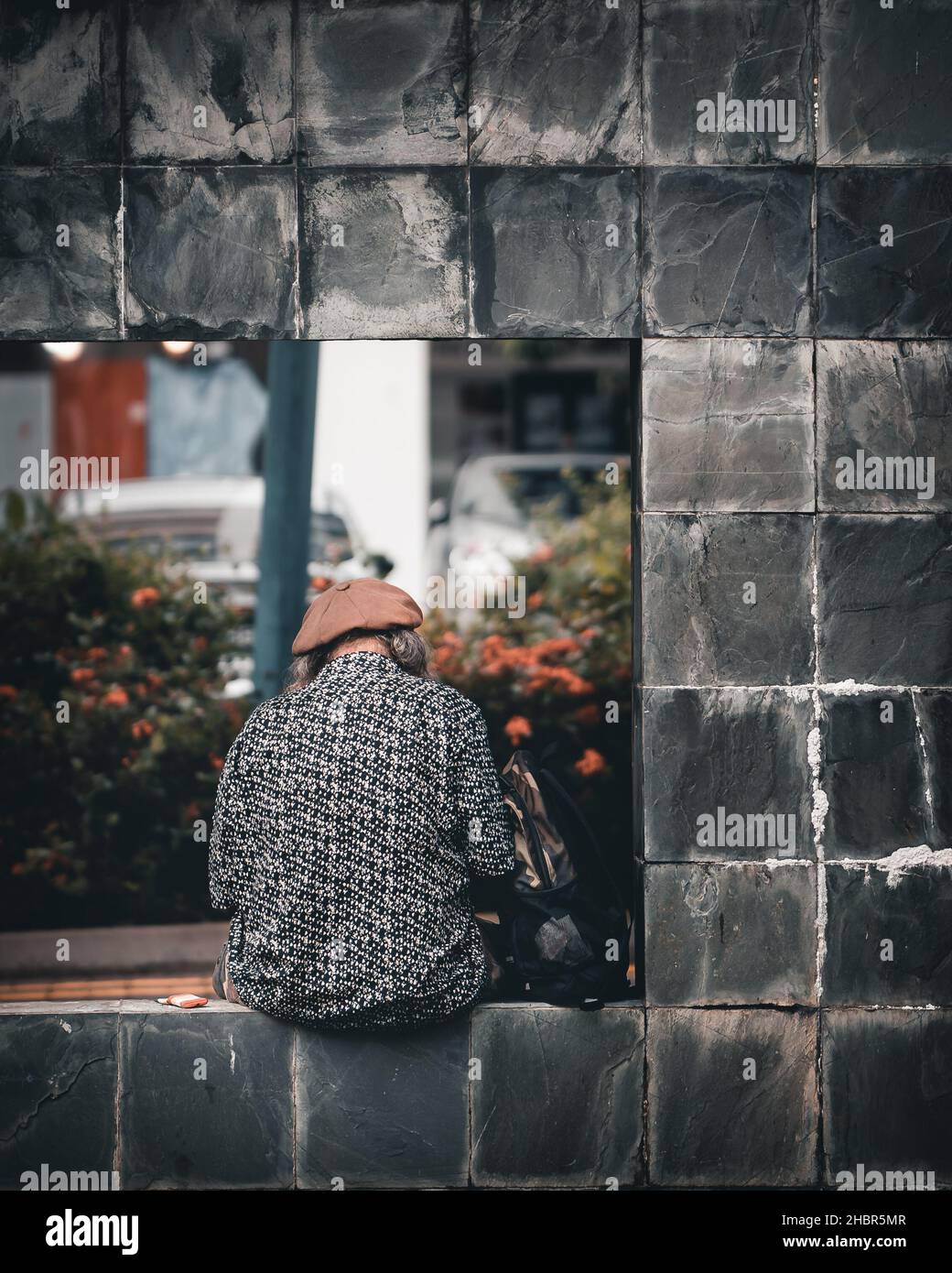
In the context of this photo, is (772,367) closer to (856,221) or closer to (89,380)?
(856,221)

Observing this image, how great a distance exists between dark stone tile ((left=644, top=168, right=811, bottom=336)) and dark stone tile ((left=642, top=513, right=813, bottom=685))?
0.59 m

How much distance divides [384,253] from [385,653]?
122 centimetres

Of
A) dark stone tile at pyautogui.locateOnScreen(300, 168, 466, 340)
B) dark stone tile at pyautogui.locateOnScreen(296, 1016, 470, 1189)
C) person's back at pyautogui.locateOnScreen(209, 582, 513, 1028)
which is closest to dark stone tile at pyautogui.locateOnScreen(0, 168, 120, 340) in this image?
dark stone tile at pyautogui.locateOnScreen(300, 168, 466, 340)

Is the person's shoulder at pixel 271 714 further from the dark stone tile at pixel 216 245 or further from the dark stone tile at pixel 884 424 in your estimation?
the dark stone tile at pixel 884 424

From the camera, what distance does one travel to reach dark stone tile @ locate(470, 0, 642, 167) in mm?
4438

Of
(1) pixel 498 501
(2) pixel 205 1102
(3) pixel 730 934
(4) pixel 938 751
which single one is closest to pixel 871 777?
(4) pixel 938 751

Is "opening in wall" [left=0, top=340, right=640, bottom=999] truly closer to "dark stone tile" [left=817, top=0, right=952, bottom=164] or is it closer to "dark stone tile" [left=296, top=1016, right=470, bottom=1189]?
"dark stone tile" [left=296, top=1016, right=470, bottom=1189]

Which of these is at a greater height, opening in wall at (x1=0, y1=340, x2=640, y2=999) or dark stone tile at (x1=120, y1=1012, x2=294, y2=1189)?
opening in wall at (x1=0, y1=340, x2=640, y2=999)

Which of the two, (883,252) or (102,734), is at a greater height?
(883,252)

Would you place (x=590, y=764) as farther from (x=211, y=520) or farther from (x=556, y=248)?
(x=211, y=520)

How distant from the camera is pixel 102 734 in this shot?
612 centimetres

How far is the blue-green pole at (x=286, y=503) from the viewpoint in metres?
A: 6.48

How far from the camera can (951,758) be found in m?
4.46

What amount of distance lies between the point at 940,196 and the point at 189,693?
3565 mm
